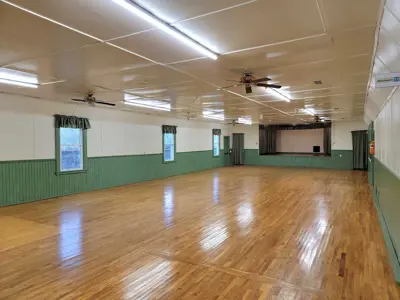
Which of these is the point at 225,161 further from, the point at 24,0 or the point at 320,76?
the point at 24,0

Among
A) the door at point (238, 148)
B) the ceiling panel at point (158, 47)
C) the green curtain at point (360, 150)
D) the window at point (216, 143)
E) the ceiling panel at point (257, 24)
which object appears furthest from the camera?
the door at point (238, 148)

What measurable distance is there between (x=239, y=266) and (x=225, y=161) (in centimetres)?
1343

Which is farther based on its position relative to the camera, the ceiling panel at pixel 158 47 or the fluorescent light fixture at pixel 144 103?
the fluorescent light fixture at pixel 144 103

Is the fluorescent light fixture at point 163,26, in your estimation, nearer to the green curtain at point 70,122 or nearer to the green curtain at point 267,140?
the green curtain at point 70,122

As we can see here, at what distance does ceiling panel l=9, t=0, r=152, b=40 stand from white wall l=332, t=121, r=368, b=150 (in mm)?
13970

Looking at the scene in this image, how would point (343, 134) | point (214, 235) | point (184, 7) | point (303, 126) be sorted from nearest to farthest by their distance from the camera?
1. point (184, 7)
2. point (214, 235)
3. point (343, 134)
4. point (303, 126)

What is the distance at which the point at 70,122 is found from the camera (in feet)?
A: 25.3

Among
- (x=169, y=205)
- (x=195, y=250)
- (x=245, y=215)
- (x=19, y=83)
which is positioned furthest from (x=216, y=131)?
(x=195, y=250)

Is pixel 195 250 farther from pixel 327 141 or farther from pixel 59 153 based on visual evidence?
pixel 327 141

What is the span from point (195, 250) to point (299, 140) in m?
16.5

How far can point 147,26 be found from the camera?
2723 mm

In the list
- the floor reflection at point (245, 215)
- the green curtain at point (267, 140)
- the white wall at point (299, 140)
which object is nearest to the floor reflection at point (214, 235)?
the floor reflection at point (245, 215)

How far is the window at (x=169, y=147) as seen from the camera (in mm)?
11625

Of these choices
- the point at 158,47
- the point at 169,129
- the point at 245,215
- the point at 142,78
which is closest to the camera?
the point at 158,47
